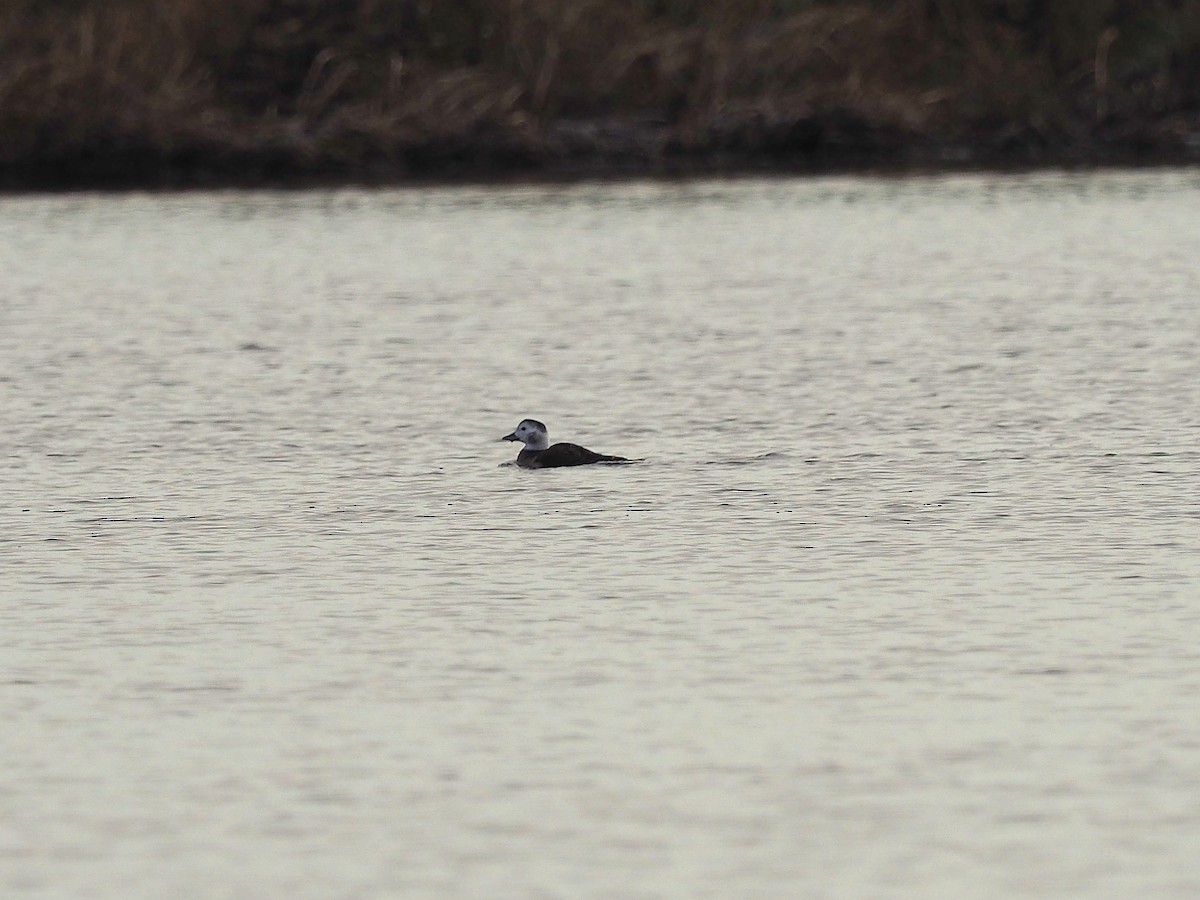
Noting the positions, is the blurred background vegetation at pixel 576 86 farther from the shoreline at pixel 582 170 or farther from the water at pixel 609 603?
the water at pixel 609 603

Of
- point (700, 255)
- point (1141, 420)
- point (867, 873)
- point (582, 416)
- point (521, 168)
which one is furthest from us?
point (521, 168)

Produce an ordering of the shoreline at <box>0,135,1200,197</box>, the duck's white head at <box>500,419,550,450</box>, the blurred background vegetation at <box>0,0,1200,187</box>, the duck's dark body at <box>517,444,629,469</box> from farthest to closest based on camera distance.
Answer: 1. the blurred background vegetation at <box>0,0,1200,187</box>
2. the shoreline at <box>0,135,1200,197</box>
3. the duck's white head at <box>500,419,550,450</box>
4. the duck's dark body at <box>517,444,629,469</box>

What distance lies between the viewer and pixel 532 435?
19781 mm

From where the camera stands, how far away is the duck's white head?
778 inches

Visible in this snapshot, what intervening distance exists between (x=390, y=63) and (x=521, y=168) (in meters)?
3.23

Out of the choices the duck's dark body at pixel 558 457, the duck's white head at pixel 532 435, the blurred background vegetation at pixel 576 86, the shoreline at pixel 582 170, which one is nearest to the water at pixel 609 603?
the duck's dark body at pixel 558 457

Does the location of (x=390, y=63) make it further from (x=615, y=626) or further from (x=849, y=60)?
(x=615, y=626)

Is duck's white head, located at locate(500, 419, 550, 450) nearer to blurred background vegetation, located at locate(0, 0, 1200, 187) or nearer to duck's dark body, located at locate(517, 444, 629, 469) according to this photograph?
duck's dark body, located at locate(517, 444, 629, 469)

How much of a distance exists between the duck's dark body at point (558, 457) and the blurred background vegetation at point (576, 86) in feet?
110

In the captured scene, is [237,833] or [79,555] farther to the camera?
[79,555]

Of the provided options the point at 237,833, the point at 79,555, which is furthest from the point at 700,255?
the point at 237,833

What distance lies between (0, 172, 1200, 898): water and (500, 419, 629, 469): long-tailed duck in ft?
0.39

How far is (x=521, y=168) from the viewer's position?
178ft

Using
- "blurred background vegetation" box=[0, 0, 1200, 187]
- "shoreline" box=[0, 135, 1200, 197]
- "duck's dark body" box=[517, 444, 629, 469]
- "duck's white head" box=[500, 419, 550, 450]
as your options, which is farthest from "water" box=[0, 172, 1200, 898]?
"blurred background vegetation" box=[0, 0, 1200, 187]
